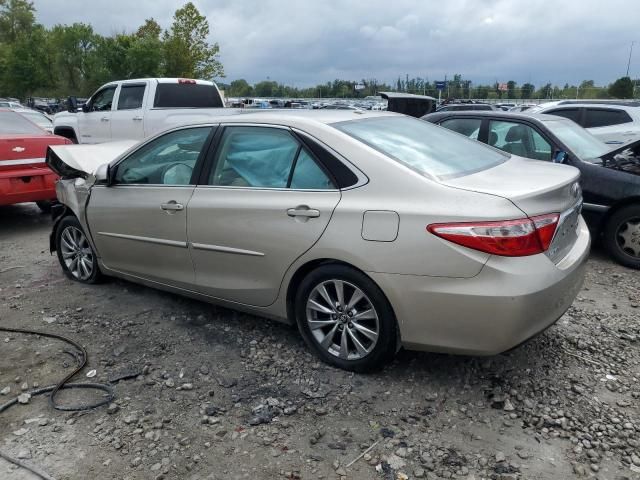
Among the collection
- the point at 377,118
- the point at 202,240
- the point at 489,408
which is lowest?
the point at 489,408

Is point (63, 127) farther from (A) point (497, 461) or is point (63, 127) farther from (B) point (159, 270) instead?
(A) point (497, 461)

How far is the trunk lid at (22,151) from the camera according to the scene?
678 centimetres

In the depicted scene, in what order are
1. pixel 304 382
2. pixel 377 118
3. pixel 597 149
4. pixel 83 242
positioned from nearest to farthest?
1. pixel 304 382
2. pixel 377 118
3. pixel 83 242
4. pixel 597 149

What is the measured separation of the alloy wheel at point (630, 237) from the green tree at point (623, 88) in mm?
41719

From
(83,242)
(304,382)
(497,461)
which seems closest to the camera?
(497,461)

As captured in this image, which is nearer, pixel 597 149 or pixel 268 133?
pixel 268 133

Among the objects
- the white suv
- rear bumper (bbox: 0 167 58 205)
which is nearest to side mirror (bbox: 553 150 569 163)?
the white suv

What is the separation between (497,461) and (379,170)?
161cm

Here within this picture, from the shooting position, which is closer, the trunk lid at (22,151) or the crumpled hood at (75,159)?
the crumpled hood at (75,159)

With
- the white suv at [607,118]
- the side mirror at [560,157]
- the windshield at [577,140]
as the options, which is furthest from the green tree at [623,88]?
the side mirror at [560,157]

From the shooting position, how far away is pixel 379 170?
3.07 metres

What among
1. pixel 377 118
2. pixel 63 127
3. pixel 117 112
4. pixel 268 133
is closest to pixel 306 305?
pixel 268 133

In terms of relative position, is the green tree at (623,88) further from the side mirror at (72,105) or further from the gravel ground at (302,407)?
the gravel ground at (302,407)

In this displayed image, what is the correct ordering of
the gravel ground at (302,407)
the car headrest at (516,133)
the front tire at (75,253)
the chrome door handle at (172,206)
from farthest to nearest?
the car headrest at (516,133) < the front tire at (75,253) < the chrome door handle at (172,206) < the gravel ground at (302,407)
